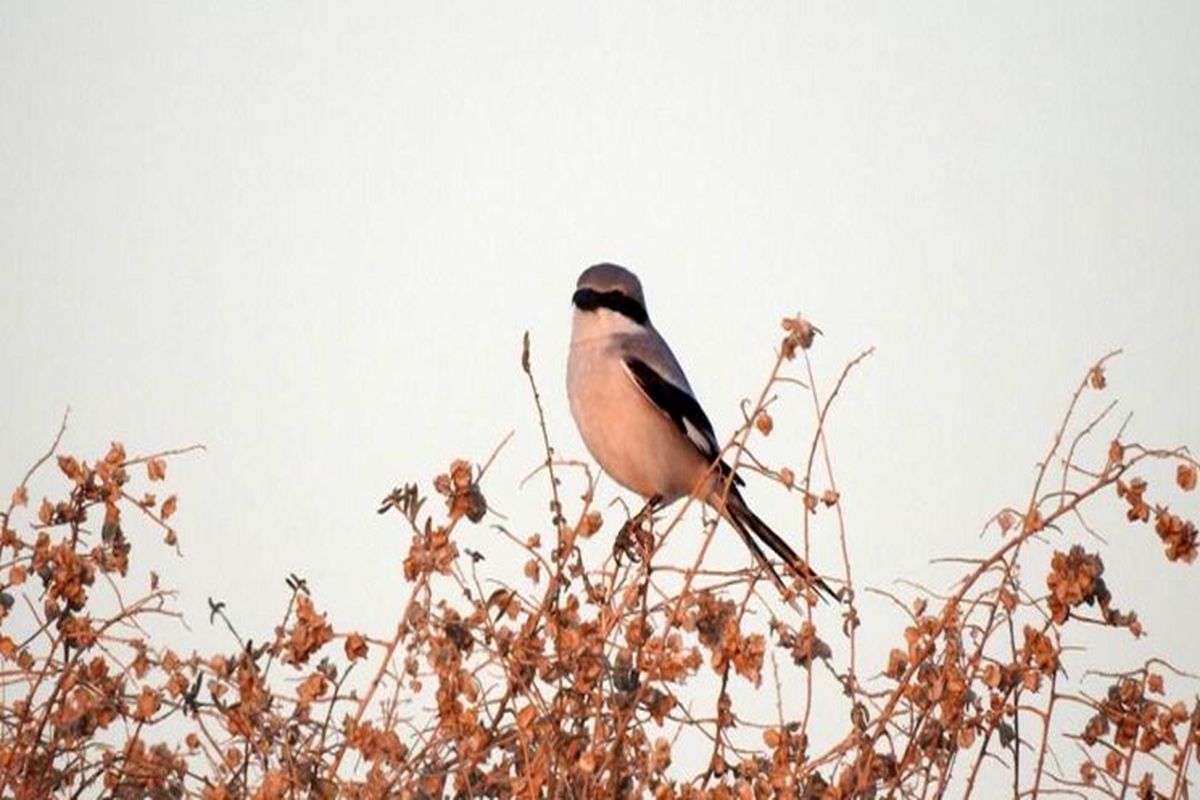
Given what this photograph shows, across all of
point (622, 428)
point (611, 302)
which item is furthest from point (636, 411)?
point (611, 302)

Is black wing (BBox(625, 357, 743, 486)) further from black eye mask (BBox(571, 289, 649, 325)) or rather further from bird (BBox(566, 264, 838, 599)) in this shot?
black eye mask (BBox(571, 289, 649, 325))

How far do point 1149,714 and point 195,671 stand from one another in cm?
192

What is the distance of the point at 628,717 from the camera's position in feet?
11.0

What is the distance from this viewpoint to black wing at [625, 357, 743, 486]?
22.0ft

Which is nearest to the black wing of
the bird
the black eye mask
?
the bird

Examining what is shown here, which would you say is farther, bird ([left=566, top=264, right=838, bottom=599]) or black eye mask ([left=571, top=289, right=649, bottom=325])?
black eye mask ([left=571, top=289, right=649, bottom=325])

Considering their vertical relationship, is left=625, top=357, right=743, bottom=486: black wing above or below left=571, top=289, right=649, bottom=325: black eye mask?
below

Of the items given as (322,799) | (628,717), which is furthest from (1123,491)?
(322,799)

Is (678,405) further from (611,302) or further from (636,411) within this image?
(611,302)

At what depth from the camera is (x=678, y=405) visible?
6.81 meters

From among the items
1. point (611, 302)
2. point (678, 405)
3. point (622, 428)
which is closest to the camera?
point (622, 428)

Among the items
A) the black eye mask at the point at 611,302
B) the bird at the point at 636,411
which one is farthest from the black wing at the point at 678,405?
the black eye mask at the point at 611,302

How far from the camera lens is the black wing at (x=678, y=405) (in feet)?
22.0

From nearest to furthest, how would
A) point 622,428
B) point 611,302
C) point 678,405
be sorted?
1. point 622,428
2. point 678,405
3. point 611,302
